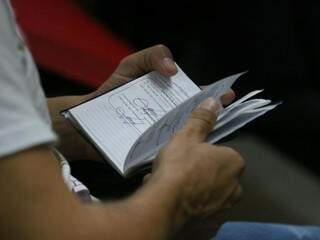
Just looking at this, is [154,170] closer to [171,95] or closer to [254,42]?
[171,95]

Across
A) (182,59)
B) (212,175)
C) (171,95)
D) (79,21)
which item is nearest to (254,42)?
(182,59)

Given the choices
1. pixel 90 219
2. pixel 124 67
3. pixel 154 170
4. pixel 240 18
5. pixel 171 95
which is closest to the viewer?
pixel 90 219

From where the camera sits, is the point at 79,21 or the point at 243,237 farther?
the point at 79,21

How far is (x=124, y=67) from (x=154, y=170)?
402 millimetres

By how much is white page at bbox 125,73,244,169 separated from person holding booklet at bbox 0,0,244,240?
0.02 m

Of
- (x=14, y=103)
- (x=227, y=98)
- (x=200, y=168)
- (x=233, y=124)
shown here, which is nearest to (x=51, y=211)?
(x=14, y=103)

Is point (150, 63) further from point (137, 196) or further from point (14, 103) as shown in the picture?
point (14, 103)

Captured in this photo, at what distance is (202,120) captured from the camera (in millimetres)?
819

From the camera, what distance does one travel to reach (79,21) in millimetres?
1497

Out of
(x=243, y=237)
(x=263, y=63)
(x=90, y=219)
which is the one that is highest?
(x=90, y=219)

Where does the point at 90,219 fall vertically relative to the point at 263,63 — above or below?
above

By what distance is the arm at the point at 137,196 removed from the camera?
1.86ft

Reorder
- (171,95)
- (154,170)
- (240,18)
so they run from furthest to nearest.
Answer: (240,18), (171,95), (154,170)

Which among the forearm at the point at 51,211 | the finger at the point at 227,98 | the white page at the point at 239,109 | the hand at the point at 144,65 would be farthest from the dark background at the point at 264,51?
the forearm at the point at 51,211
